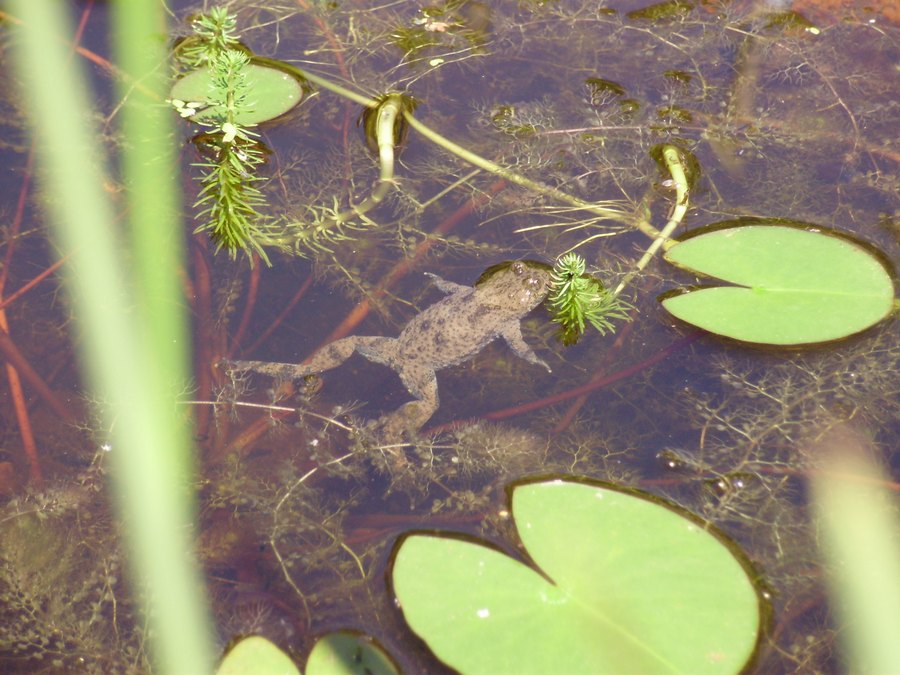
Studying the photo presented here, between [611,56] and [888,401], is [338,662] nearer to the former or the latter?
[888,401]

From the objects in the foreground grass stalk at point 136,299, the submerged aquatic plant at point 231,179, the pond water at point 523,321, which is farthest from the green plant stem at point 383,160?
the foreground grass stalk at point 136,299

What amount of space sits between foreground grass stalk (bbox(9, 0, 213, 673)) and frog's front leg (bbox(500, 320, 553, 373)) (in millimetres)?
2014

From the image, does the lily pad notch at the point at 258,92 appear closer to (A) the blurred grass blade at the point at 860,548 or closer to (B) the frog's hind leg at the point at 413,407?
(B) the frog's hind leg at the point at 413,407

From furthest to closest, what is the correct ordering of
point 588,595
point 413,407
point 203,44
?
point 203,44 → point 413,407 → point 588,595

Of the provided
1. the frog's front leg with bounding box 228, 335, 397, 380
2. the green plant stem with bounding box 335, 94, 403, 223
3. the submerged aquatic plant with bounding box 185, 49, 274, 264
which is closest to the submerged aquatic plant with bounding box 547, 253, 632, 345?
the frog's front leg with bounding box 228, 335, 397, 380

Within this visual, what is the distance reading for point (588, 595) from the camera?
318 cm

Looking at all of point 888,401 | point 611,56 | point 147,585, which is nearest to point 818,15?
point 611,56

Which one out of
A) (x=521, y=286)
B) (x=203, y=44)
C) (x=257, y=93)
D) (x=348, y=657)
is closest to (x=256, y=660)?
(x=348, y=657)

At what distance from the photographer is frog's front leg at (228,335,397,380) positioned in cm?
445

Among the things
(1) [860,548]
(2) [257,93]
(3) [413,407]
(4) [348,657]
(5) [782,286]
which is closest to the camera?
(4) [348,657]

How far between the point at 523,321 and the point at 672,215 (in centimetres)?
121

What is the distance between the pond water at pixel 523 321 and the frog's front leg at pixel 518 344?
0.07 meters

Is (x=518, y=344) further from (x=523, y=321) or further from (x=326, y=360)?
(x=326, y=360)

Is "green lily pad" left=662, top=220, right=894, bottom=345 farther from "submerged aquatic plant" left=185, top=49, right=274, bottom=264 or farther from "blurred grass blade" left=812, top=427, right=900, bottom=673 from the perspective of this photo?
"submerged aquatic plant" left=185, top=49, right=274, bottom=264
